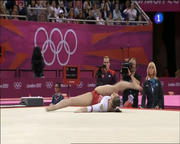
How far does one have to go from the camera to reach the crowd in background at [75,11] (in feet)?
60.6

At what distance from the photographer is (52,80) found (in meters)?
16.6

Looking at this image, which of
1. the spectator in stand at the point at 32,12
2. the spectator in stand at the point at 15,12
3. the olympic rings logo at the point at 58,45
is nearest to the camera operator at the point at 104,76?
the spectator in stand at the point at 15,12

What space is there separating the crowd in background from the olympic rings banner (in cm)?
32

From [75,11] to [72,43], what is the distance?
56.6 inches

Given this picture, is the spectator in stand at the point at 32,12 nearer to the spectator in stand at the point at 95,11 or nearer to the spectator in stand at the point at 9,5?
the spectator in stand at the point at 9,5

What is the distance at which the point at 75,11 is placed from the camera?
19969mm

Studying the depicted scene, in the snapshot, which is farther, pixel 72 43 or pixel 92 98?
pixel 72 43

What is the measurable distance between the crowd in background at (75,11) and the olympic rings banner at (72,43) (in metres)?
0.32

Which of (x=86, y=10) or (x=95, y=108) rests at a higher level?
(x=86, y=10)

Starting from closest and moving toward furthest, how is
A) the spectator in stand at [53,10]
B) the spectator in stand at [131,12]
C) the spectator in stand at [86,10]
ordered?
the spectator in stand at [53,10] < the spectator in stand at [86,10] < the spectator in stand at [131,12]

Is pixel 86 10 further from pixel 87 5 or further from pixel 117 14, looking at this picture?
pixel 117 14

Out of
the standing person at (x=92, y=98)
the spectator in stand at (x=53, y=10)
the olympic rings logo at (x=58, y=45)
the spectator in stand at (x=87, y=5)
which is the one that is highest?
the spectator in stand at (x=87, y=5)

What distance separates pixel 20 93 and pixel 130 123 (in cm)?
1102

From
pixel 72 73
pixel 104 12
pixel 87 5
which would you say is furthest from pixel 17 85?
pixel 104 12
